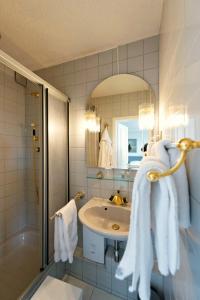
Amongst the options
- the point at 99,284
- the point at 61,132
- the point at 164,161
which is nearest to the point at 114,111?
the point at 61,132

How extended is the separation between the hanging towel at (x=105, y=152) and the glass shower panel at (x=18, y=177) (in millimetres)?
652

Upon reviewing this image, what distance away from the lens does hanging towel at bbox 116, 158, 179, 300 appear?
344 millimetres

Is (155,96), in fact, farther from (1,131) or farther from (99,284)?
(99,284)

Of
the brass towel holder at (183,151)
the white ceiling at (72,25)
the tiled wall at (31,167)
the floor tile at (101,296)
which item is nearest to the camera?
the brass towel holder at (183,151)

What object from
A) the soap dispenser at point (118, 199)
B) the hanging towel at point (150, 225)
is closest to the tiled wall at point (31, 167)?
the soap dispenser at point (118, 199)

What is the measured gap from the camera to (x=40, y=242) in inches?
54.9

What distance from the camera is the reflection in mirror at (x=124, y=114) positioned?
4.45 ft

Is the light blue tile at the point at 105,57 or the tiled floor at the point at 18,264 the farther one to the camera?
the light blue tile at the point at 105,57

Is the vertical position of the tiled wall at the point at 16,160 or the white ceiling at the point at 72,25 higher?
the white ceiling at the point at 72,25

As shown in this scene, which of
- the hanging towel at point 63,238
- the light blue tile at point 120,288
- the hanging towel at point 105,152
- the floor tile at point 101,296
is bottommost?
the floor tile at point 101,296

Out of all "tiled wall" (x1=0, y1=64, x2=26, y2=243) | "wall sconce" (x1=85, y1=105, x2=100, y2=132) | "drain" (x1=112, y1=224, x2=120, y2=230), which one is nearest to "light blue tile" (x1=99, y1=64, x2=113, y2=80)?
"wall sconce" (x1=85, y1=105, x2=100, y2=132)

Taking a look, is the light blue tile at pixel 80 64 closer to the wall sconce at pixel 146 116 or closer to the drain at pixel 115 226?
the wall sconce at pixel 146 116

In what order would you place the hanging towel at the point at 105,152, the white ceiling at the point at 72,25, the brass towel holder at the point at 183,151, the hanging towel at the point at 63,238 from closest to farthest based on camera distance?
1. the brass towel holder at the point at 183,151
2. the white ceiling at the point at 72,25
3. the hanging towel at the point at 63,238
4. the hanging towel at the point at 105,152

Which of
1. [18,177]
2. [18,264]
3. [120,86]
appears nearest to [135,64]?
[120,86]
